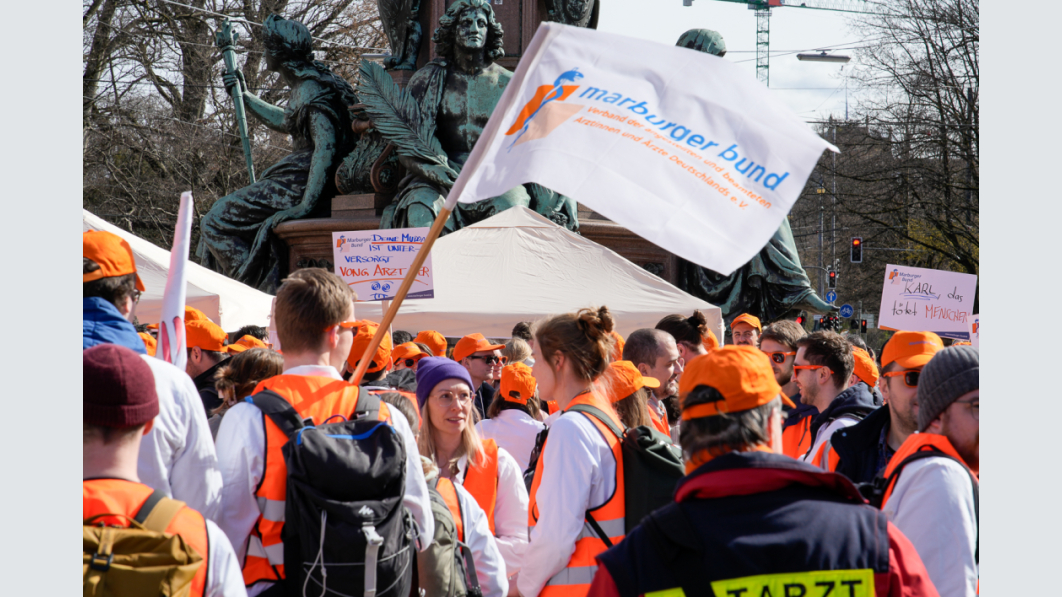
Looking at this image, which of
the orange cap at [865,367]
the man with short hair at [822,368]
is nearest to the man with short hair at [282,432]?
the man with short hair at [822,368]

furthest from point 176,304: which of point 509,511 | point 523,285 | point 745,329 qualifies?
point 523,285

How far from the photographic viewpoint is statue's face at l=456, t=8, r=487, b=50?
12.6 metres

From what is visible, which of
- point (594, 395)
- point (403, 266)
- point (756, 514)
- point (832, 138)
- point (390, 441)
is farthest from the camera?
point (832, 138)

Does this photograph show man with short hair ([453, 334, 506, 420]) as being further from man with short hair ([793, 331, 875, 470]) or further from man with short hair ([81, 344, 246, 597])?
man with short hair ([81, 344, 246, 597])

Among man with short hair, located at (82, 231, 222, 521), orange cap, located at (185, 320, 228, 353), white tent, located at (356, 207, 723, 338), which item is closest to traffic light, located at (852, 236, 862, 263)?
white tent, located at (356, 207, 723, 338)

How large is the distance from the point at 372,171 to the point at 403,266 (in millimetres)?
5360

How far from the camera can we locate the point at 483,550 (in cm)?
345

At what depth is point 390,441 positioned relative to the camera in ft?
8.52

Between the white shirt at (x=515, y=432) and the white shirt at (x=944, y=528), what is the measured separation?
2.66 meters

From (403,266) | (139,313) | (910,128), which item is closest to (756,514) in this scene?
(403,266)

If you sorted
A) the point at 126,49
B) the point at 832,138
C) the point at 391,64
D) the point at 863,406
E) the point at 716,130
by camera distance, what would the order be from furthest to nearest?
the point at 832,138
the point at 126,49
the point at 391,64
the point at 863,406
the point at 716,130

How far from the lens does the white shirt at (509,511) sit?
12.5 ft

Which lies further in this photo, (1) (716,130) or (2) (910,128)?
(2) (910,128)

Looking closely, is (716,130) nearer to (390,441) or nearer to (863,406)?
(390,441)
